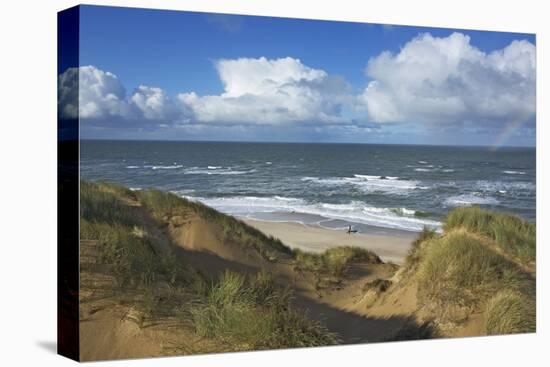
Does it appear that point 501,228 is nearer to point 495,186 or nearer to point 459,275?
point 495,186

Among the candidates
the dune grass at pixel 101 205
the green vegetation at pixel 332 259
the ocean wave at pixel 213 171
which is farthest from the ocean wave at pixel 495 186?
the dune grass at pixel 101 205

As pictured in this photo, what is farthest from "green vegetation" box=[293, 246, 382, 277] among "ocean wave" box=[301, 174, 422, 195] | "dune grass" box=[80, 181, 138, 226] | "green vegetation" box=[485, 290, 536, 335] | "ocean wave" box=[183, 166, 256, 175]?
"dune grass" box=[80, 181, 138, 226]

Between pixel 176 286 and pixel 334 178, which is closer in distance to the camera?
pixel 176 286

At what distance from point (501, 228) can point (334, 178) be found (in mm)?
2233

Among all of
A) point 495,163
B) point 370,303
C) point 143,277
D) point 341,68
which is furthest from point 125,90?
point 495,163

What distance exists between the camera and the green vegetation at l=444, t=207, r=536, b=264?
11.4 m

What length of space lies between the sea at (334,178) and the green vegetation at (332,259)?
0.90ft

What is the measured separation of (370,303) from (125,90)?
3.72 meters

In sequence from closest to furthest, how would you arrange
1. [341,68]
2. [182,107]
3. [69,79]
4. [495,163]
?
[69,79] < [182,107] < [341,68] < [495,163]

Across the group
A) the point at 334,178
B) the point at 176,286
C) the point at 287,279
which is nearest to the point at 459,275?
the point at 334,178

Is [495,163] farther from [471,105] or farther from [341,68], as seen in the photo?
[341,68]

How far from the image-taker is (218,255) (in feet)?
34.3

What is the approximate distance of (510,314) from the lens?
11.3 meters

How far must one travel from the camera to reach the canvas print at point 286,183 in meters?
9.59
